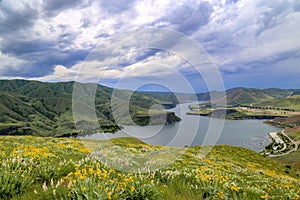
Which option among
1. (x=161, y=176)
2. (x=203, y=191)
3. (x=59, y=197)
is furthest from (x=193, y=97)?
(x=59, y=197)

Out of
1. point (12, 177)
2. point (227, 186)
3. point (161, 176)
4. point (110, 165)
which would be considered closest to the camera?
point (12, 177)

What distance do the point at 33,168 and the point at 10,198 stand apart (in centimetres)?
176

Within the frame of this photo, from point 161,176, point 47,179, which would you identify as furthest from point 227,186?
point 47,179

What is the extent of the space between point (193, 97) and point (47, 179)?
9822 millimetres

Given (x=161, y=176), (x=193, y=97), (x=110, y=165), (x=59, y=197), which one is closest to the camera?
(x=59, y=197)

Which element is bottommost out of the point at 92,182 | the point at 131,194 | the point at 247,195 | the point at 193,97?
the point at 247,195

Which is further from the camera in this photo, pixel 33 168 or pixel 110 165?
pixel 110 165

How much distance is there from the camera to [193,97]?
13734 mm

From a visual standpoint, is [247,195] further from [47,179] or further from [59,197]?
[47,179]

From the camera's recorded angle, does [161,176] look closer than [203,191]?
No

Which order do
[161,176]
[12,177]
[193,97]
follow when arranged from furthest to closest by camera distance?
[193,97] < [161,176] < [12,177]

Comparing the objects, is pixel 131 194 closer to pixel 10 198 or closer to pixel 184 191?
pixel 184 191

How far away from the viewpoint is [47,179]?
607cm

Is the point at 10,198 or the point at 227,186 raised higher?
the point at 10,198
